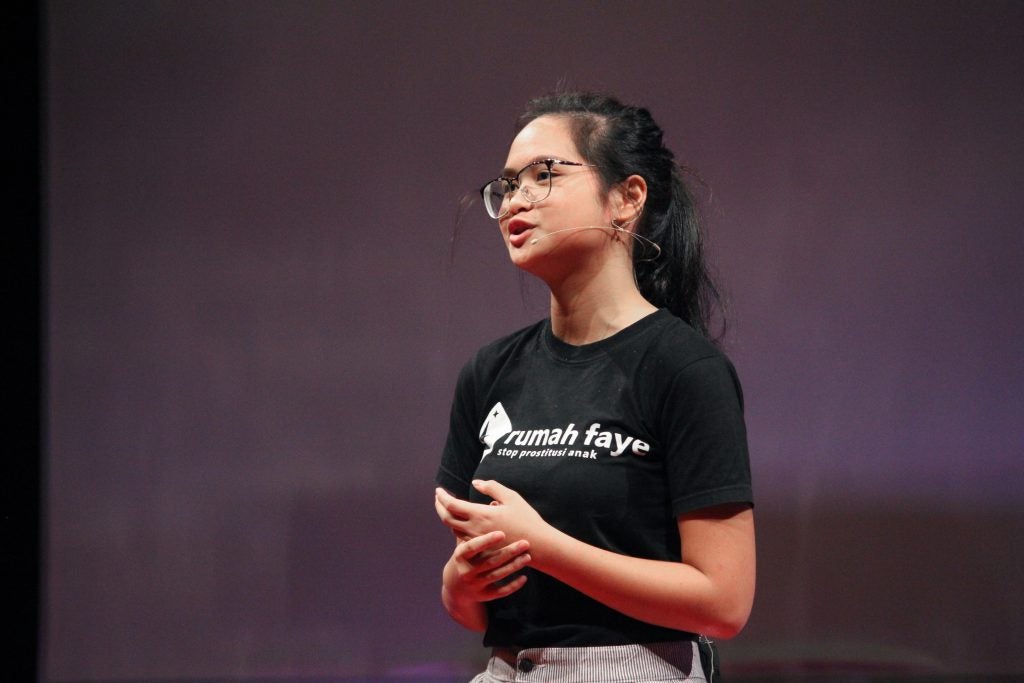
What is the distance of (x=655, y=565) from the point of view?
3.64 feet

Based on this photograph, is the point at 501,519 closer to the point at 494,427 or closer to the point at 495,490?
the point at 495,490

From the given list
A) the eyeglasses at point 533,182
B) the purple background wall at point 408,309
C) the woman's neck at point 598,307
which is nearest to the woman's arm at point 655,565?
the woman's neck at point 598,307

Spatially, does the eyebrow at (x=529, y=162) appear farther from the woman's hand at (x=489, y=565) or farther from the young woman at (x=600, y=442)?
the woman's hand at (x=489, y=565)

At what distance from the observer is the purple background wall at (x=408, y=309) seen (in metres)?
2.84

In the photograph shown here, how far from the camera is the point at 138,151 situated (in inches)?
116

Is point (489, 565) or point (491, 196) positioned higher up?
point (491, 196)

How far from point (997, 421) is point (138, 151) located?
257 cm

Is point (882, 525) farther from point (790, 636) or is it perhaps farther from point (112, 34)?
point (112, 34)

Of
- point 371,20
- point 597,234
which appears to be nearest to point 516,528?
point 597,234

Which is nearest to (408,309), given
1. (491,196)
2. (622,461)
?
(491,196)

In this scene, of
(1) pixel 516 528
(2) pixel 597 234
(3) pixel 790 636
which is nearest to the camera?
(1) pixel 516 528

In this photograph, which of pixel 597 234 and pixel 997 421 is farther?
pixel 997 421

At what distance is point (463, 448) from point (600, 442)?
0.27 meters

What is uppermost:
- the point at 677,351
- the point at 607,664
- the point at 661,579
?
the point at 677,351
